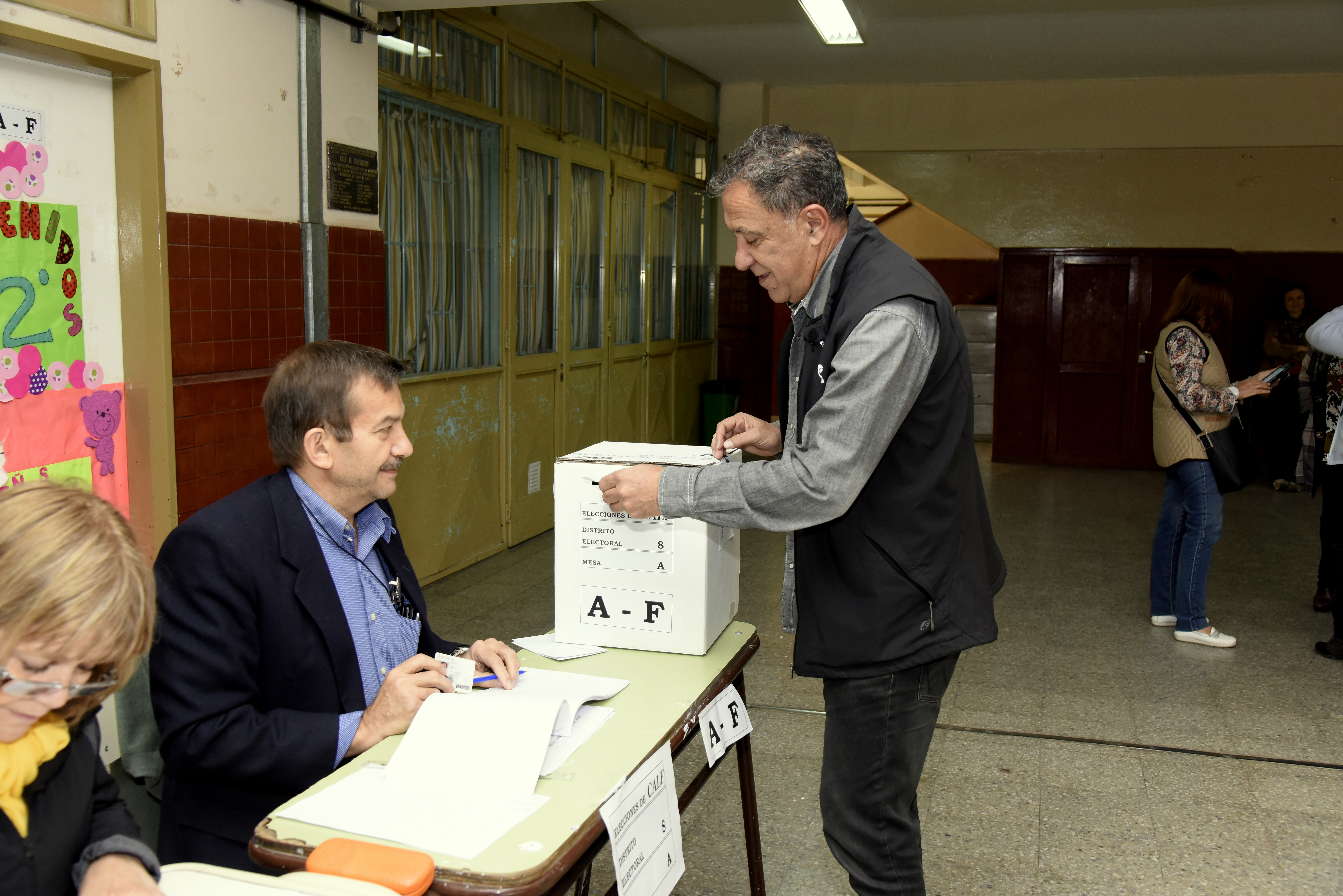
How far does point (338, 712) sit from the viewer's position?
1721 mm

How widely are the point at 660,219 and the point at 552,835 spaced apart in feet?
23.4

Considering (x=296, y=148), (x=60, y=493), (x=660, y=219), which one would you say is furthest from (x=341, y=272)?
(x=660, y=219)

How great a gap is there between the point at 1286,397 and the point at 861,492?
841cm

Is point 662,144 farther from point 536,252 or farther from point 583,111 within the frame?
point 536,252

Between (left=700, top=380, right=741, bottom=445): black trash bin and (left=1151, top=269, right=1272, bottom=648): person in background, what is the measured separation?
472cm

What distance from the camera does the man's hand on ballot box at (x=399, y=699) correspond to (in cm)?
159

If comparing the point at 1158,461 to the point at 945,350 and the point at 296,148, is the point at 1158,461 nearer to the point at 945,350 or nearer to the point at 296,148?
the point at 945,350

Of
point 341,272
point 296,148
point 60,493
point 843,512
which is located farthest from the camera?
point 341,272

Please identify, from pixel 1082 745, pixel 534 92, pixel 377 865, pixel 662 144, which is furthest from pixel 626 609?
pixel 662 144

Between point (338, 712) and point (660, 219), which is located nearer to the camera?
point (338, 712)

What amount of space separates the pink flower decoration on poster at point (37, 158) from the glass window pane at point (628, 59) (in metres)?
4.39

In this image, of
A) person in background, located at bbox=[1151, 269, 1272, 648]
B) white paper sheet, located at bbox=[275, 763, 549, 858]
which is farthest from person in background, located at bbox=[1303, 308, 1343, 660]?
white paper sheet, located at bbox=[275, 763, 549, 858]

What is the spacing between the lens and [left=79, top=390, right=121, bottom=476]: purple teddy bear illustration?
310 cm

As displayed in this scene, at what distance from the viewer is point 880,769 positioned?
1.82 meters
